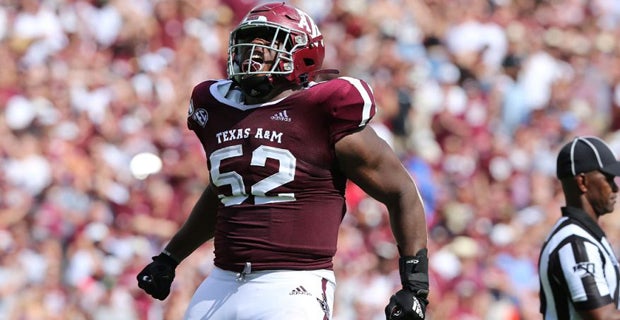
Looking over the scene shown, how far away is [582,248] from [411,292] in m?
1.29

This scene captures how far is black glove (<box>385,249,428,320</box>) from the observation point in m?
4.54

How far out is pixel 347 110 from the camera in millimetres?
4625

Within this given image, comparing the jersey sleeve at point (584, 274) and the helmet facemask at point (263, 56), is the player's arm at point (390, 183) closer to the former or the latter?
the helmet facemask at point (263, 56)

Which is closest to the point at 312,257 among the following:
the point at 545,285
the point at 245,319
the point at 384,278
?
the point at 245,319

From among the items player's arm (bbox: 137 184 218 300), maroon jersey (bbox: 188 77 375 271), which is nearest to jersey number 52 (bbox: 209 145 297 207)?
maroon jersey (bbox: 188 77 375 271)

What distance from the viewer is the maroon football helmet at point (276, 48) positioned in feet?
15.6

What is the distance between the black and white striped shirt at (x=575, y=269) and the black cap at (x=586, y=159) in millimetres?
206

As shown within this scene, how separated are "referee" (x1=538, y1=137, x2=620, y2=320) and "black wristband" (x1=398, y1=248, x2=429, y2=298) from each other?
1.10 meters

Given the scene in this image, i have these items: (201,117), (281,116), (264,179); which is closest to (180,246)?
(201,117)

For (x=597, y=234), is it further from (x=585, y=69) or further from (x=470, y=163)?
(x=585, y=69)

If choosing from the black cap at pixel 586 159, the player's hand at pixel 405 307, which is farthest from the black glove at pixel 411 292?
the black cap at pixel 586 159

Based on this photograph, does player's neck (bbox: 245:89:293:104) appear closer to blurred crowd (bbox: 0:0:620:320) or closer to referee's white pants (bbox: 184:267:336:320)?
referee's white pants (bbox: 184:267:336:320)

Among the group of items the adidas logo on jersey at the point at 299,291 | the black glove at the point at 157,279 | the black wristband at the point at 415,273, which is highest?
the black glove at the point at 157,279

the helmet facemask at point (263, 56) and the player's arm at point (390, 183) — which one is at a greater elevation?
the helmet facemask at point (263, 56)
